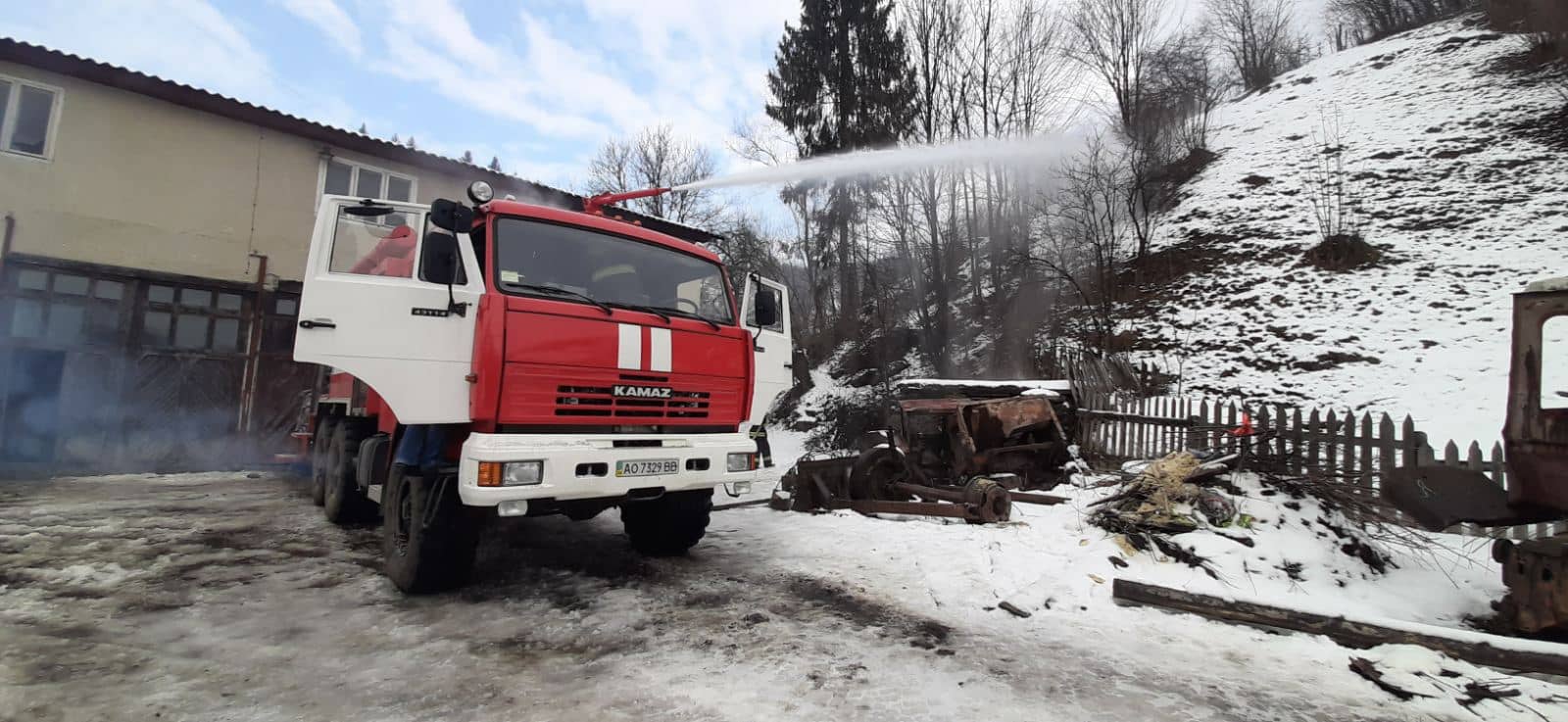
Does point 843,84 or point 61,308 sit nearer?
point 61,308

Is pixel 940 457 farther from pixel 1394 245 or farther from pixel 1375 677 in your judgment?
pixel 1394 245

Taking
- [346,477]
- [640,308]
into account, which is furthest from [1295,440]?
[346,477]

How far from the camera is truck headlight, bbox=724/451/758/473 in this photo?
4684mm

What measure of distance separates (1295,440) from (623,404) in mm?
6547

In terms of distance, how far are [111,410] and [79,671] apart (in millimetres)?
10087

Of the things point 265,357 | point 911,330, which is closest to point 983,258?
point 911,330

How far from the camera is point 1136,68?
2159 centimetres

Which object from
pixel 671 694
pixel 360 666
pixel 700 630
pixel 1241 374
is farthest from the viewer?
pixel 1241 374

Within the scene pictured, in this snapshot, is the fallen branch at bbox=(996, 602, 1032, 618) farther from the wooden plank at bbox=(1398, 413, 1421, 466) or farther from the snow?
the wooden plank at bbox=(1398, 413, 1421, 466)

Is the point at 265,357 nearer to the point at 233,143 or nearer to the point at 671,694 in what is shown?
the point at 233,143

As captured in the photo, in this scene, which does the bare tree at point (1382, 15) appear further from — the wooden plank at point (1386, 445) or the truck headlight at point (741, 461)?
the truck headlight at point (741, 461)

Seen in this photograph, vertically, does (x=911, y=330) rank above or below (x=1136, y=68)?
below

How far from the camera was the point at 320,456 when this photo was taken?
7469 mm

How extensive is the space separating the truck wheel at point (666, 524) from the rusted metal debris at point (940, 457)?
1.89 m
